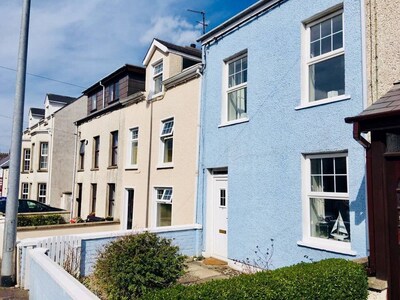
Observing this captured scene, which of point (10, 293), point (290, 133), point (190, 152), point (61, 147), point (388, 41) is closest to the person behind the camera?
point (388, 41)

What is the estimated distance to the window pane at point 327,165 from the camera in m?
7.39

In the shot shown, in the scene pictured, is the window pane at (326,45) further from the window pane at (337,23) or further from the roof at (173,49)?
the roof at (173,49)

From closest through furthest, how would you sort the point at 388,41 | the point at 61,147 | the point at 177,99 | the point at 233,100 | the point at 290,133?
1. the point at 388,41
2. the point at 290,133
3. the point at 233,100
4. the point at 177,99
5. the point at 61,147

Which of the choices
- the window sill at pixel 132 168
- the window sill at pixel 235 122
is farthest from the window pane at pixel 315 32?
the window sill at pixel 132 168

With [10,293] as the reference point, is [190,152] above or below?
above

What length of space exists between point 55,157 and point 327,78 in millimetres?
24200

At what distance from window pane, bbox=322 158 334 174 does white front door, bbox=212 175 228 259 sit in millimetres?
3340

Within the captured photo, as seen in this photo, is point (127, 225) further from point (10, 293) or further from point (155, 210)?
point (10, 293)

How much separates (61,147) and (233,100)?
68.5 feet

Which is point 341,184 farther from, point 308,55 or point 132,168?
point 132,168

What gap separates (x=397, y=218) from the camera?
511 cm

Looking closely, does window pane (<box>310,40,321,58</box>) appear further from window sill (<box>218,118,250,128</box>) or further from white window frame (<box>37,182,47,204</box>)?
white window frame (<box>37,182,47,204</box>)

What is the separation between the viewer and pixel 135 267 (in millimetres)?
5867

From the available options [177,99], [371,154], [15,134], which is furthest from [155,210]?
[371,154]
